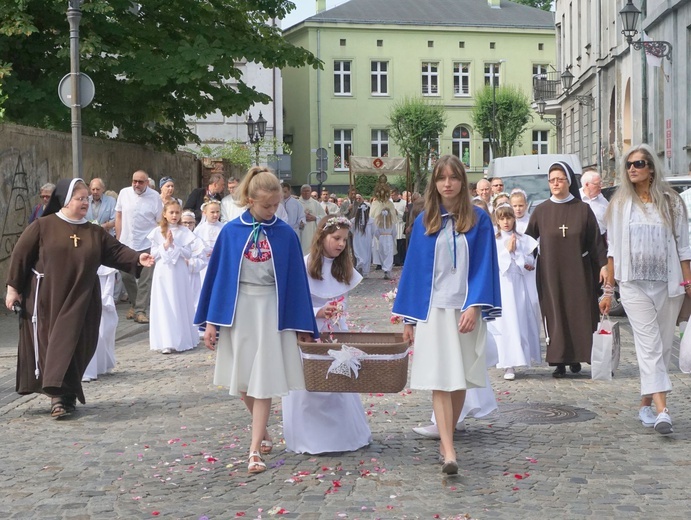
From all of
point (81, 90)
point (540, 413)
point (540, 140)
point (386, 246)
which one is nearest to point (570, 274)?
point (540, 413)

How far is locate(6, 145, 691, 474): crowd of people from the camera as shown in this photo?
7.09m

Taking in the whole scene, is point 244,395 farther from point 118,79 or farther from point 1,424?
point 118,79

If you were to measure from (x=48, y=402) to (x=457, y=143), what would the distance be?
64.4 metres

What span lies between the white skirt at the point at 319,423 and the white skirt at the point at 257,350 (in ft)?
1.09

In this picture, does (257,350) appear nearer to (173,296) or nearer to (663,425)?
(663,425)

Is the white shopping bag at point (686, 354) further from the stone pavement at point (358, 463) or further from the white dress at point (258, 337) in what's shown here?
the white dress at point (258, 337)

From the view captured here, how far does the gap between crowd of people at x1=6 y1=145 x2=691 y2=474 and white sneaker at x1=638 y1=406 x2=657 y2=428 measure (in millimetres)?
13

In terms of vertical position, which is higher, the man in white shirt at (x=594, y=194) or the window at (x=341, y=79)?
the window at (x=341, y=79)

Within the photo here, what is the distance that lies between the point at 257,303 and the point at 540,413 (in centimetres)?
275

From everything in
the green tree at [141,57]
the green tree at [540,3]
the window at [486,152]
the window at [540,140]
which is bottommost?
the green tree at [141,57]

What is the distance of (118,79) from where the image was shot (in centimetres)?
2364

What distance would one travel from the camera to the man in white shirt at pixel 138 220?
16.8 m

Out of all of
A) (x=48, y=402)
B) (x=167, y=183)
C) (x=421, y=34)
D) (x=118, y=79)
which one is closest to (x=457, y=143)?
(x=421, y=34)

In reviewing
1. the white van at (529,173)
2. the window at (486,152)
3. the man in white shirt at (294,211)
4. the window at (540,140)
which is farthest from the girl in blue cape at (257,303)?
the window at (540,140)
